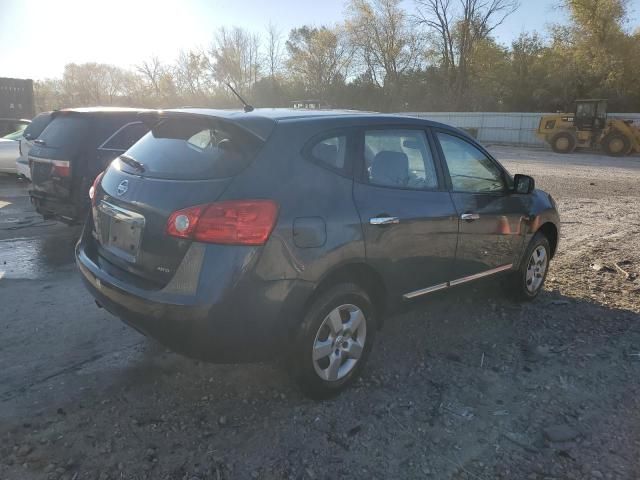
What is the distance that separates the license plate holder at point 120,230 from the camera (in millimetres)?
2852

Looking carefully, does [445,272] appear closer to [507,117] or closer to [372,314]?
[372,314]

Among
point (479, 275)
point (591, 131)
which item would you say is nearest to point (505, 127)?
point (591, 131)

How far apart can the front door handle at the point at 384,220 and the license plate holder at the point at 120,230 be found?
1.33 m

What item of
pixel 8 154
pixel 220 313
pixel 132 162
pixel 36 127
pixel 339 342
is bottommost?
pixel 339 342

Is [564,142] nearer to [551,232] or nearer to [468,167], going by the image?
[551,232]

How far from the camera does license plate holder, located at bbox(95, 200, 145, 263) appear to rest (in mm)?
2852

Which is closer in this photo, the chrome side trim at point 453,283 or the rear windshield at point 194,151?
the rear windshield at point 194,151

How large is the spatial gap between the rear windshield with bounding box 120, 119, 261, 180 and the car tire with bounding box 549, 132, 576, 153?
25562 millimetres

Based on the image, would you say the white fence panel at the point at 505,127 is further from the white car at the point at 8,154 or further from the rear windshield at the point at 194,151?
the rear windshield at the point at 194,151

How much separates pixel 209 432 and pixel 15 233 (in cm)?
568

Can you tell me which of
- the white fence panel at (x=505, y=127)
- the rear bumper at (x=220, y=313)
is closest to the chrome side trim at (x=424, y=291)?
the rear bumper at (x=220, y=313)

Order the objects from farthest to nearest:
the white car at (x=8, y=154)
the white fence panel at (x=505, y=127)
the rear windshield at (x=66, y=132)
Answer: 1. the white fence panel at (x=505, y=127)
2. the white car at (x=8, y=154)
3. the rear windshield at (x=66, y=132)

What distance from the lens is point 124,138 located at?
6332 mm

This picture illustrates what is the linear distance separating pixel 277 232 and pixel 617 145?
2529cm
